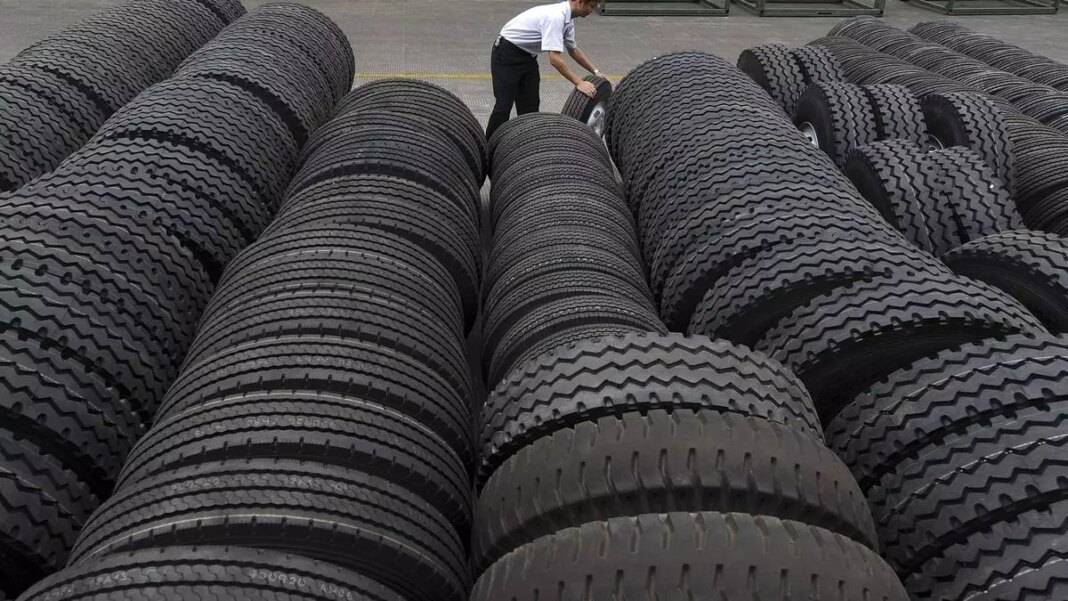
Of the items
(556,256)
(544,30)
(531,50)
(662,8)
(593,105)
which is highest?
(544,30)

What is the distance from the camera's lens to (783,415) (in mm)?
1977

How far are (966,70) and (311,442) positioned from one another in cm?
679

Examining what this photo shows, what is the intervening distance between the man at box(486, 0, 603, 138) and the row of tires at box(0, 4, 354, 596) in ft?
8.10

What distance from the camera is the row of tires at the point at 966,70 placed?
5.77m

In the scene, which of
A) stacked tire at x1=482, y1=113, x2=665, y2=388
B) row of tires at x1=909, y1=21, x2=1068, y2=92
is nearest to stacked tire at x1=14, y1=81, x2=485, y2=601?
stacked tire at x1=482, y1=113, x2=665, y2=388

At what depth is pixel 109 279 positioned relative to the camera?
272 cm

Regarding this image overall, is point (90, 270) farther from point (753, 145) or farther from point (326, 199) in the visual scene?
point (753, 145)

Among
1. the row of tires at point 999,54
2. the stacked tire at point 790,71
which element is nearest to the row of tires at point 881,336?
the stacked tire at point 790,71

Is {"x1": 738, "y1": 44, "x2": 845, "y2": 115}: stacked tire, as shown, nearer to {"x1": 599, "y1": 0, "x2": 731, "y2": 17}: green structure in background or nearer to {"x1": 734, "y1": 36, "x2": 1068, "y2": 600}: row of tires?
{"x1": 734, "y1": 36, "x2": 1068, "y2": 600}: row of tires

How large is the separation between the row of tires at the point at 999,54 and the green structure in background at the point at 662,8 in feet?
18.5

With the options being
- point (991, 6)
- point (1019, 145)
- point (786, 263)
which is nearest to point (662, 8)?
point (991, 6)

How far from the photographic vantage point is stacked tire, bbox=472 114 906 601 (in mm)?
1494

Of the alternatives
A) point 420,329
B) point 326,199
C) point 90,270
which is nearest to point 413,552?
point 420,329

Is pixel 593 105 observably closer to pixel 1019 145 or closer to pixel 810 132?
pixel 810 132
